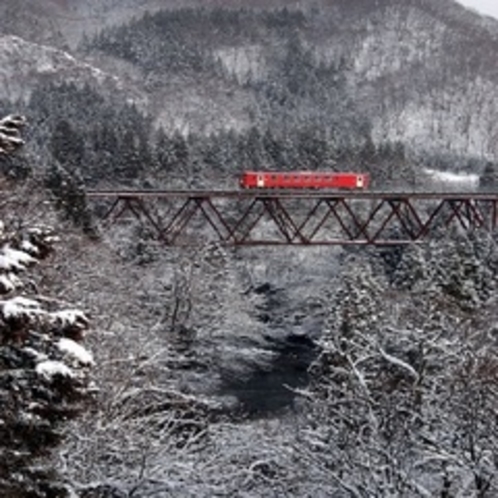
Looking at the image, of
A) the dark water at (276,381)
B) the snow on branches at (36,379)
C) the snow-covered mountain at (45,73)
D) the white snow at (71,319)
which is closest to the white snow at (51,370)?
the snow on branches at (36,379)

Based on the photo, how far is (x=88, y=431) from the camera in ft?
41.8

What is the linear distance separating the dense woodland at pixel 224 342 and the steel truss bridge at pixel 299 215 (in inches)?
69.6

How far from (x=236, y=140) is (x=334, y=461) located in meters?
79.9

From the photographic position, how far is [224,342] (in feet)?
153

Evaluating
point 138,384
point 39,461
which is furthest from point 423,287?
point 39,461

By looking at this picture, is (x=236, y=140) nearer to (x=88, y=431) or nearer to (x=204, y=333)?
(x=204, y=333)

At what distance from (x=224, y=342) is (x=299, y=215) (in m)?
30.2

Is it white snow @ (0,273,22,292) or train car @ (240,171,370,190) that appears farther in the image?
train car @ (240,171,370,190)

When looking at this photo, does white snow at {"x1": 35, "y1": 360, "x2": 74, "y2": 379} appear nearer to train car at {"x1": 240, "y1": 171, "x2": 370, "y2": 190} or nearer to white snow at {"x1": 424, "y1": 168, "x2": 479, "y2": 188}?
train car at {"x1": 240, "y1": 171, "x2": 370, "y2": 190}

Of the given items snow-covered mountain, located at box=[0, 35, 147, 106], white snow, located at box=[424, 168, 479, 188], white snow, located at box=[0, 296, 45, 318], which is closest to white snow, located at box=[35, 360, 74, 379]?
white snow, located at box=[0, 296, 45, 318]

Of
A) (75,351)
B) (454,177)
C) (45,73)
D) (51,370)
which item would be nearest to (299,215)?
(454,177)

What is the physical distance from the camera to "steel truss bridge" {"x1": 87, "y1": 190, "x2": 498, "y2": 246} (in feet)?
140

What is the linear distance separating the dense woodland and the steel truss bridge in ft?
5.80

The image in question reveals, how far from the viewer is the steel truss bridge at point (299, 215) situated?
140ft
